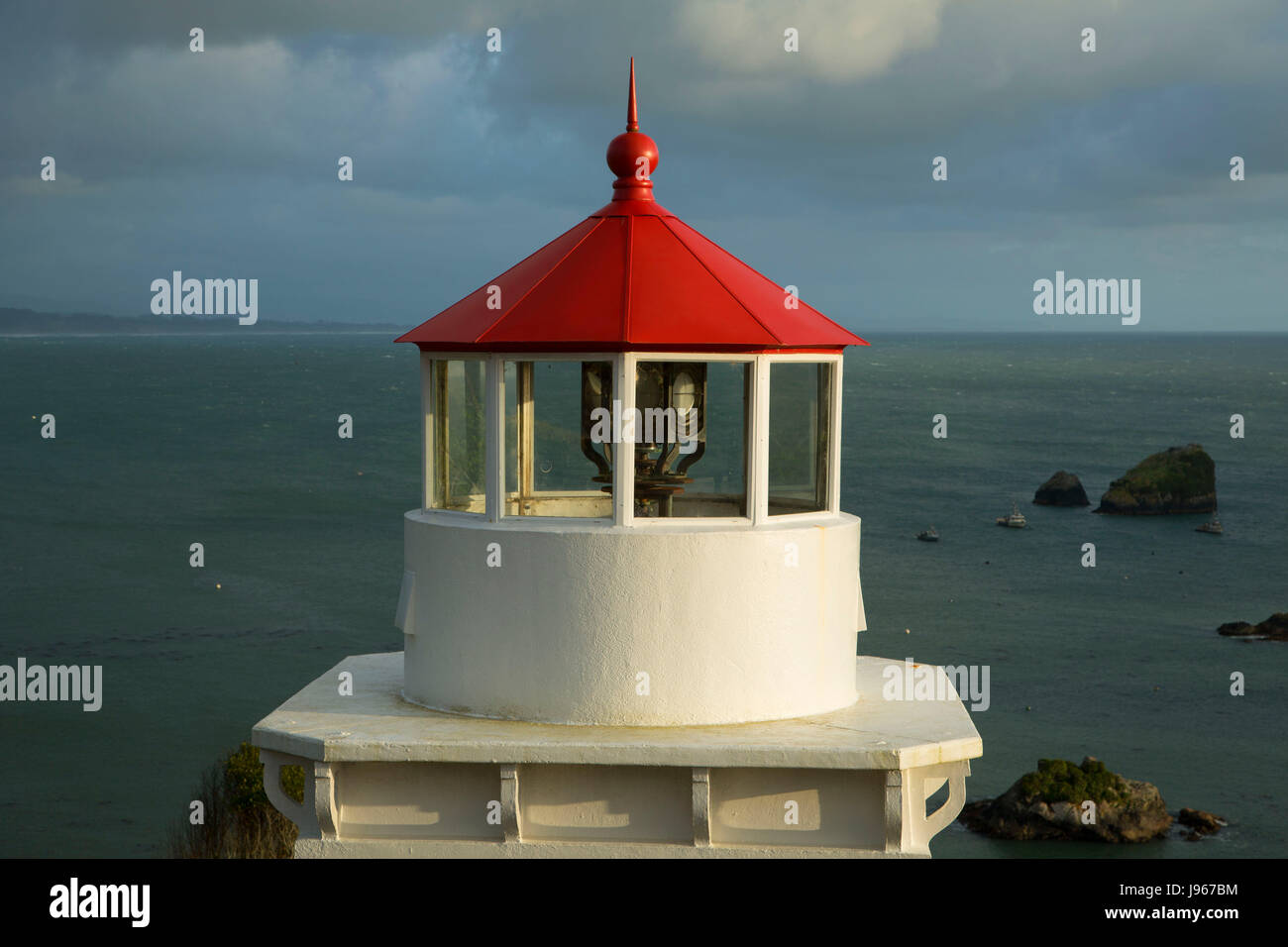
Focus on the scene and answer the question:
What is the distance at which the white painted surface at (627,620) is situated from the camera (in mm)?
9797

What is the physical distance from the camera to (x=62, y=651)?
67750mm

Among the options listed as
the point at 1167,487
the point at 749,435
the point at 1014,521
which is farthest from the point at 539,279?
the point at 1167,487

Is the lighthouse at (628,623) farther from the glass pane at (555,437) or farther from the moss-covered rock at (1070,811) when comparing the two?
the moss-covered rock at (1070,811)

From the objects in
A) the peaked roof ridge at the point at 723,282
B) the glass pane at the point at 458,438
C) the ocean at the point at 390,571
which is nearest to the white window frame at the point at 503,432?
the glass pane at the point at 458,438

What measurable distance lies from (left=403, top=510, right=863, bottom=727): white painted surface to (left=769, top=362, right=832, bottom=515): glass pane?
1.85ft

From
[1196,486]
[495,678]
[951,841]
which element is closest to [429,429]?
[495,678]

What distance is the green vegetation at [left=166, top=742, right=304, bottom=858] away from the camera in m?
36.1

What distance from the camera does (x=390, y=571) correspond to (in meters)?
79.1

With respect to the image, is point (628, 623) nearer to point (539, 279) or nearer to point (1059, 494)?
point (539, 279)

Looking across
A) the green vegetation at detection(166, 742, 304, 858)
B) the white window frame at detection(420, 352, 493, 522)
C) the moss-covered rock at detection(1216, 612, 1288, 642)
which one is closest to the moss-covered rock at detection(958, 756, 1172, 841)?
the green vegetation at detection(166, 742, 304, 858)

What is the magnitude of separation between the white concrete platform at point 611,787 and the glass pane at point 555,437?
73.6 inches

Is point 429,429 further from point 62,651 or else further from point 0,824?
point 62,651

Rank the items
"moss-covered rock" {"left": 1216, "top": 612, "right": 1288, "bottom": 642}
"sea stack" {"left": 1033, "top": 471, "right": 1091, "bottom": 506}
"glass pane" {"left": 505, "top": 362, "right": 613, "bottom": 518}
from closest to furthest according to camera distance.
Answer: "glass pane" {"left": 505, "top": 362, "right": 613, "bottom": 518}, "moss-covered rock" {"left": 1216, "top": 612, "right": 1288, "bottom": 642}, "sea stack" {"left": 1033, "top": 471, "right": 1091, "bottom": 506}

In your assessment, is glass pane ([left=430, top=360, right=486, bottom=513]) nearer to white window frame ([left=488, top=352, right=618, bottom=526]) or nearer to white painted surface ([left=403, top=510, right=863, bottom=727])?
white window frame ([left=488, top=352, right=618, bottom=526])
